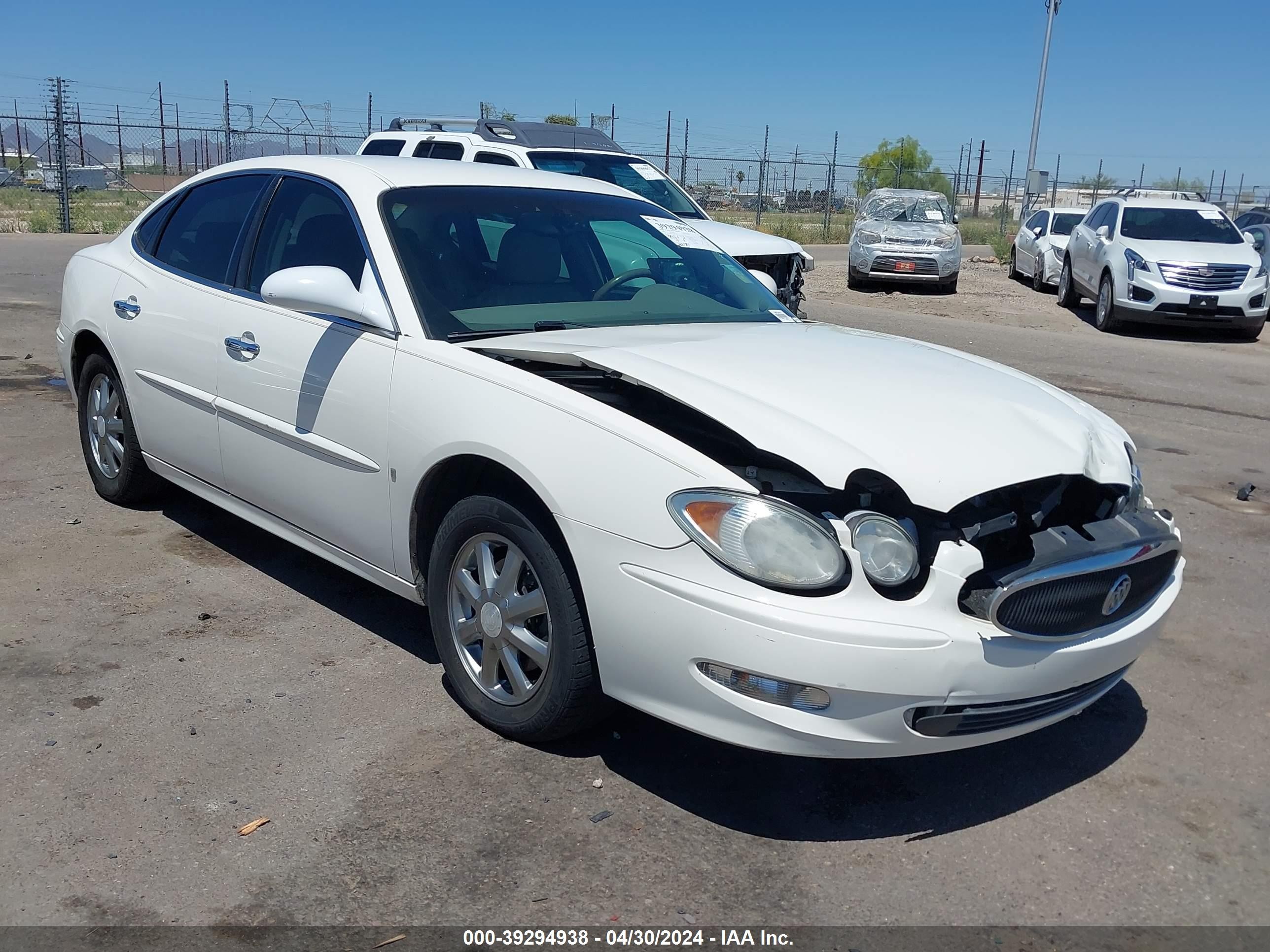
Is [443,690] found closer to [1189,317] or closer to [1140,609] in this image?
[1140,609]

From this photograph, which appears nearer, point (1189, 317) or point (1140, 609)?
point (1140, 609)

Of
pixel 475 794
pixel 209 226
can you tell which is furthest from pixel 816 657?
pixel 209 226

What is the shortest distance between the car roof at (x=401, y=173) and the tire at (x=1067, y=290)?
13.2 m

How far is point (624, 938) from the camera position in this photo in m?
2.62

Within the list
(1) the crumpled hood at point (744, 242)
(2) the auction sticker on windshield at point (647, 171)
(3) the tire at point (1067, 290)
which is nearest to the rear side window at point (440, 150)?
(2) the auction sticker on windshield at point (647, 171)

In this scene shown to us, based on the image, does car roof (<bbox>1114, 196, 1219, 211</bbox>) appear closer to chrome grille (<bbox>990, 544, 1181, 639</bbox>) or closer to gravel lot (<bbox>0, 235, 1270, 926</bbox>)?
gravel lot (<bbox>0, 235, 1270, 926</bbox>)

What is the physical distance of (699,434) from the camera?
3.17 meters

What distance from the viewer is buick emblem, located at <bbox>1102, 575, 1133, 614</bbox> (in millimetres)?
3082

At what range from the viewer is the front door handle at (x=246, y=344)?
4.20 meters

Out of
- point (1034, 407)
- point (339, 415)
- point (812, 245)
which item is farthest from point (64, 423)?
point (812, 245)

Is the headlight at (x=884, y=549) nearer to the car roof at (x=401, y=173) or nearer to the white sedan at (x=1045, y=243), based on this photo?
the car roof at (x=401, y=173)

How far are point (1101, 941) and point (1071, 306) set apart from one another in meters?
Result: 15.6

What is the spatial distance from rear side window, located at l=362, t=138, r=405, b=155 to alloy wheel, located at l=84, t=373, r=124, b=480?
7255 mm

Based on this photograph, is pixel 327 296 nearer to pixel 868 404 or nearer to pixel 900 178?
pixel 868 404
